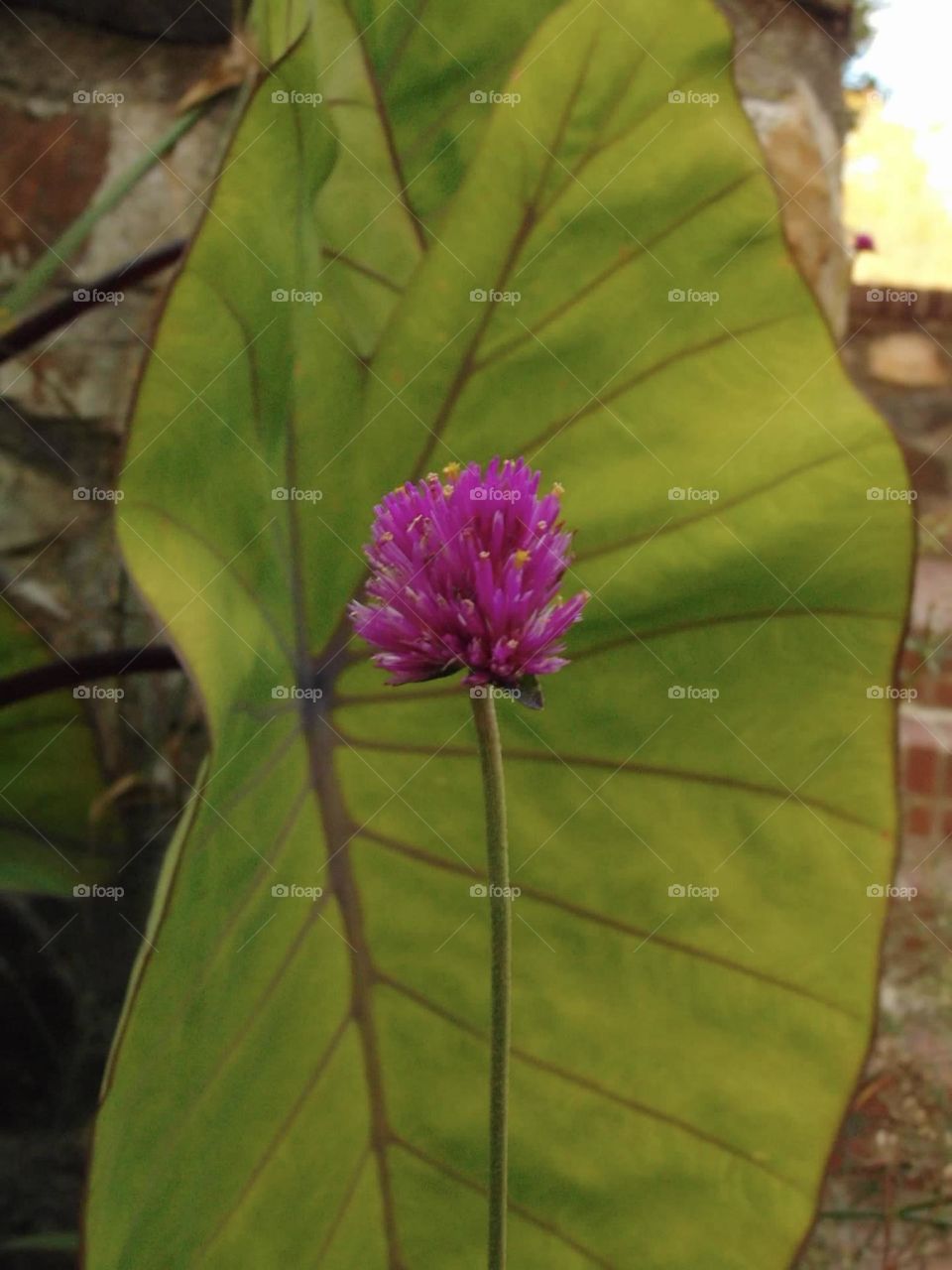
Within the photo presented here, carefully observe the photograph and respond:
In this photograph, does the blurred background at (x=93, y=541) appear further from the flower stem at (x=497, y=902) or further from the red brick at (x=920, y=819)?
the flower stem at (x=497, y=902)

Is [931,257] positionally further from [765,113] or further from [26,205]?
[26,205]

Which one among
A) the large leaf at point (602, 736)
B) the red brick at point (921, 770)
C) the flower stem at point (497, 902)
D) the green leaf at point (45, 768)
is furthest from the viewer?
the red brick at point (921, 770)

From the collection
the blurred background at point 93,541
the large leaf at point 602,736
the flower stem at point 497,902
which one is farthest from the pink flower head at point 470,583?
the blurred background at point 93,541

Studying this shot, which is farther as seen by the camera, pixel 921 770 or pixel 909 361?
pixel 909 361

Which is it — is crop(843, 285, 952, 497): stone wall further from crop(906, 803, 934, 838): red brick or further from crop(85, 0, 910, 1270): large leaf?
crop(85, 0, 910, 1270): large leaf

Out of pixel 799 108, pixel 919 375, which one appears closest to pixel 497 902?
Result: pixel 799 108

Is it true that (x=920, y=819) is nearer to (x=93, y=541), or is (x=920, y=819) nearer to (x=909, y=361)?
(x=909, y=361)

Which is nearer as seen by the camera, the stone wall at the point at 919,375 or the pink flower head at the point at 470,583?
the pink flower head at the point at 470,583
